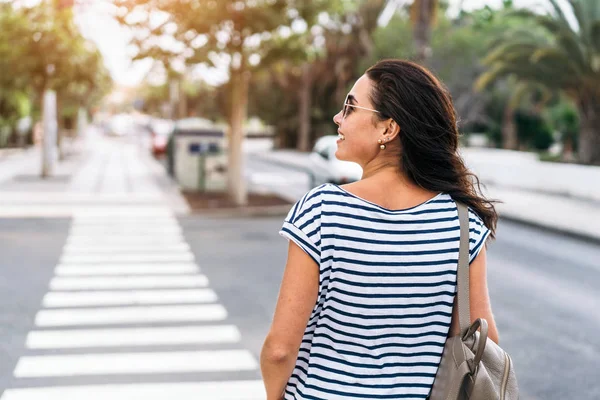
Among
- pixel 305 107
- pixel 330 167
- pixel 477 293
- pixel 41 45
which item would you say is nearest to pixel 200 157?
pixel 330 167

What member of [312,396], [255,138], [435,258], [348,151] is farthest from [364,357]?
[255,138]

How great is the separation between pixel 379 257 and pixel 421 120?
359 mm

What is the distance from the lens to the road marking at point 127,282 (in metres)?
9.10

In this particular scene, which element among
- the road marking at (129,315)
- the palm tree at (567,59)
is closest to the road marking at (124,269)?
the road marking at (129,315)

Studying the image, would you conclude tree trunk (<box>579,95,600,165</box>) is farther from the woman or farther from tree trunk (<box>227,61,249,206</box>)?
the woman

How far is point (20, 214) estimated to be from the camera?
50.9ft

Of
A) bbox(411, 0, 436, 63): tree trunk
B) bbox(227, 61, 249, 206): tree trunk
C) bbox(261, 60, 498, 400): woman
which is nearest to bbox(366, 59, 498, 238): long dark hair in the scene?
bbox(261, 60, 498, 400): woman

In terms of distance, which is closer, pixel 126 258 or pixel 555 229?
pixel 126 258

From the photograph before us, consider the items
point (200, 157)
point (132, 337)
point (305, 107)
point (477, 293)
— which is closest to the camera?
point (477, 293)

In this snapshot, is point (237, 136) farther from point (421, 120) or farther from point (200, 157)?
point (421, 120)

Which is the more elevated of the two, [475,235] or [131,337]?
[475,235]

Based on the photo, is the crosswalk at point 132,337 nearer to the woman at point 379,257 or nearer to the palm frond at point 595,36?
the woman at point 379,257

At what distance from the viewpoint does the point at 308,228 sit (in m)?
1.96

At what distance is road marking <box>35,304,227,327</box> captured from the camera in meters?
7.50
